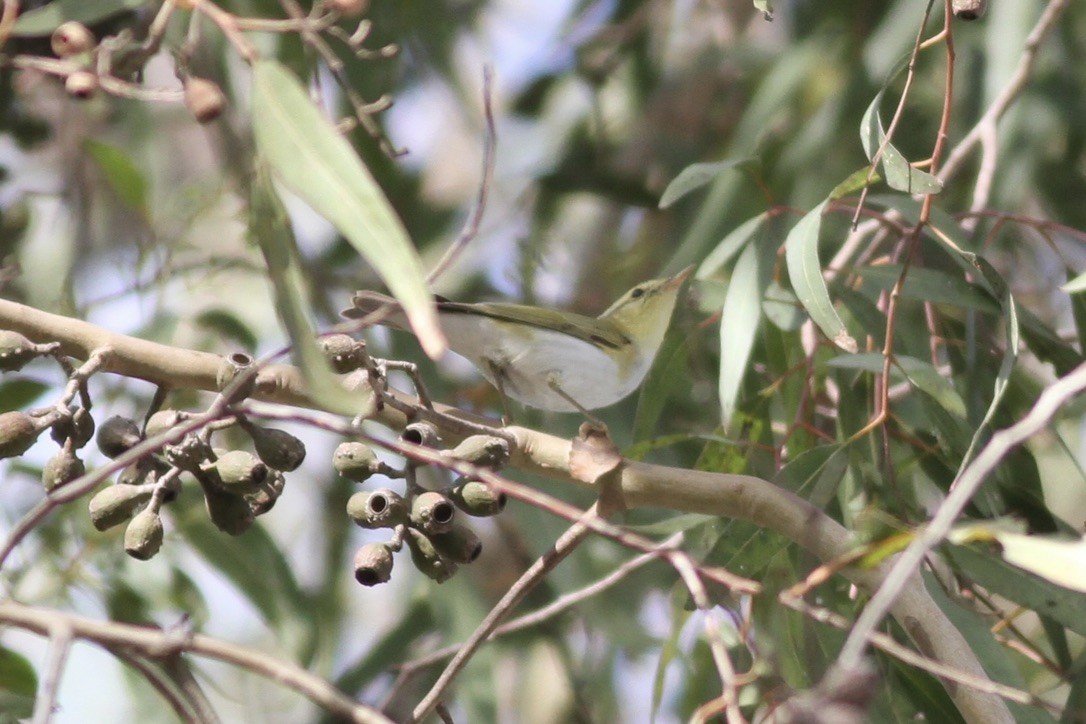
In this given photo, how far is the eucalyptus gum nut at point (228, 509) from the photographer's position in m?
1.50

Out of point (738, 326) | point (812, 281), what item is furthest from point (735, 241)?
point (812, 281)

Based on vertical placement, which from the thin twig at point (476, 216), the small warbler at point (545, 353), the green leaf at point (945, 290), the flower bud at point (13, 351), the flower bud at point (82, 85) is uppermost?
the flower bud at point (82, 85)

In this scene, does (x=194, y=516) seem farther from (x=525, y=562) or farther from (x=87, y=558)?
(x=525, y=562)

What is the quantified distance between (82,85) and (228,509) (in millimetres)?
576

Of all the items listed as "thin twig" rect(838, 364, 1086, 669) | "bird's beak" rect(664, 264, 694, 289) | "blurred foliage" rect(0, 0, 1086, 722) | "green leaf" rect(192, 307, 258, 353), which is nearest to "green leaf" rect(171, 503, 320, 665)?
"blurred foliage" rect(0, 0, 1086, 722)

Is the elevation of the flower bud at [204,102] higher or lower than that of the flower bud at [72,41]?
higher

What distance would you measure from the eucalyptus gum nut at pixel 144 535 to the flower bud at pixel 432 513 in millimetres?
298

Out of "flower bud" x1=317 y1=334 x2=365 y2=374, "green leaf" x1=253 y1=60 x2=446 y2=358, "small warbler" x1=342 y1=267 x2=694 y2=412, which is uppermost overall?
"green leaf" x1=253 y1=60 x2=446 y2=358

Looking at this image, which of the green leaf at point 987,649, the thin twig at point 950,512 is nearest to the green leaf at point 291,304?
the thin twig at point 950,512

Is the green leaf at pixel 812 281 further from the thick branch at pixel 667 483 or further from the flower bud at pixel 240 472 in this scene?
the flower bud at pixel 240 472

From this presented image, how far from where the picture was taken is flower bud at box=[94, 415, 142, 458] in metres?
1.52

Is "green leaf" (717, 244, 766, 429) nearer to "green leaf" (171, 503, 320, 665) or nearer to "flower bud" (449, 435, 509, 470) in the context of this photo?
"flower bud" (449, 435, 509, 470)

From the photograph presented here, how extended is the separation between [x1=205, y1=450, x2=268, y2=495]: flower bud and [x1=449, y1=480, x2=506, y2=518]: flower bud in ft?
0.80

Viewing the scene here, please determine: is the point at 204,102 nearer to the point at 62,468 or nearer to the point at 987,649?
the point at 62,468
